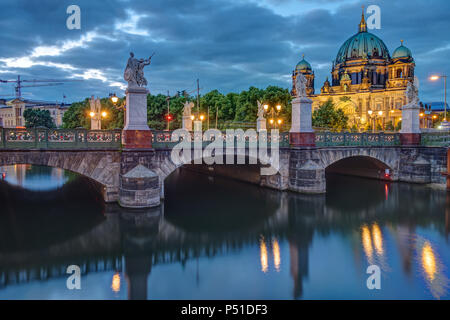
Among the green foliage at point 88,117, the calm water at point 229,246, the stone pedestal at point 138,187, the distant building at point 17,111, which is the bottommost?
the calm water at point 229,246

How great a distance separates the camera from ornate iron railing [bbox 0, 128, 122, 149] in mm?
18797

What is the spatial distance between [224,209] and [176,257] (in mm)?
8355

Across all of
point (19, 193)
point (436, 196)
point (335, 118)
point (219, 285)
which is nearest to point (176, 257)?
point (219, 285)

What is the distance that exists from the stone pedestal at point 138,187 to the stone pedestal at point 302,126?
1135cm

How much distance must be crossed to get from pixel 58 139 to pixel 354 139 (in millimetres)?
23350

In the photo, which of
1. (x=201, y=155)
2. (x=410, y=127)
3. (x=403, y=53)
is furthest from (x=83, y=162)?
(x=403, y=53)

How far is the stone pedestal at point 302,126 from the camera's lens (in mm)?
26094

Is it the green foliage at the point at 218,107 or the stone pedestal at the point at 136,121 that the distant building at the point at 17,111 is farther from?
the stone pedestal at the point at 136,121

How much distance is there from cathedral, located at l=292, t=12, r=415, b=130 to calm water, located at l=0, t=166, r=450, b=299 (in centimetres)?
7655

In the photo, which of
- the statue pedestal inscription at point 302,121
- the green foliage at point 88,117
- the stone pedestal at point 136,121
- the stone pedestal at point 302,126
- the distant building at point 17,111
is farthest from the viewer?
the distant building at point 17,111

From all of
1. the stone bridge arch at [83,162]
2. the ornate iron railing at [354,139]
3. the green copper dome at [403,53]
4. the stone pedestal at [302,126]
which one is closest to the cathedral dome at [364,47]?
the green copper dome at [403,53]

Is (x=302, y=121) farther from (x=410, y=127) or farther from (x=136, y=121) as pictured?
(x=410, y=127)

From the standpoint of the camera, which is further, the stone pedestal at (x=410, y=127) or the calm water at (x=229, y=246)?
the stone pedestal at (x=410, y=127)
